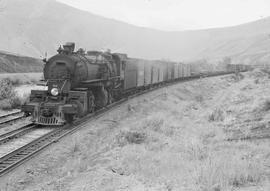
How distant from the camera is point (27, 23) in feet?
368

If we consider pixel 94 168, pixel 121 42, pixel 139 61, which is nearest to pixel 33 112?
pixel 94 168

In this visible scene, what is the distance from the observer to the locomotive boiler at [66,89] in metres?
13.9

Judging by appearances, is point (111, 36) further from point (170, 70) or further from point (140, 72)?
point (140, 72)

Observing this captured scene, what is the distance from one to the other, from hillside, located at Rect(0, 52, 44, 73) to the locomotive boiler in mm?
30229

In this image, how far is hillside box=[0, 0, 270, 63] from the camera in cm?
10350

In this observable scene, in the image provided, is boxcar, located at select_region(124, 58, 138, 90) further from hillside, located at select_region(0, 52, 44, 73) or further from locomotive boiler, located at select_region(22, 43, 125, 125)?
hillside, located at select_region(0, 52, 44, 73)

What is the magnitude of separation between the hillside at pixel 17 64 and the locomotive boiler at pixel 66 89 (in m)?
30.2

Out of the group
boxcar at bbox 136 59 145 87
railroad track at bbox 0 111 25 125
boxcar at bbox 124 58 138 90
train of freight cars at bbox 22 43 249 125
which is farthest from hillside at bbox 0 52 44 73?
train of freight cars at bbox 22 43 249 125

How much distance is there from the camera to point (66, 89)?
47.8 ft

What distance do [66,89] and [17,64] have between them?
36252 mm

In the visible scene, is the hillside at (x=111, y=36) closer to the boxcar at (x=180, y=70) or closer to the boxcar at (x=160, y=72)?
the boxcar at (x=180, y=70)

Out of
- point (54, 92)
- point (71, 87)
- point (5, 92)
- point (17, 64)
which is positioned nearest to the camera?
point (54, 92)

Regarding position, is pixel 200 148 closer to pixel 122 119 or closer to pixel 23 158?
pixel 23 158

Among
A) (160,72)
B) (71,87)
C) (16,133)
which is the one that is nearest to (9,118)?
(71,87)
